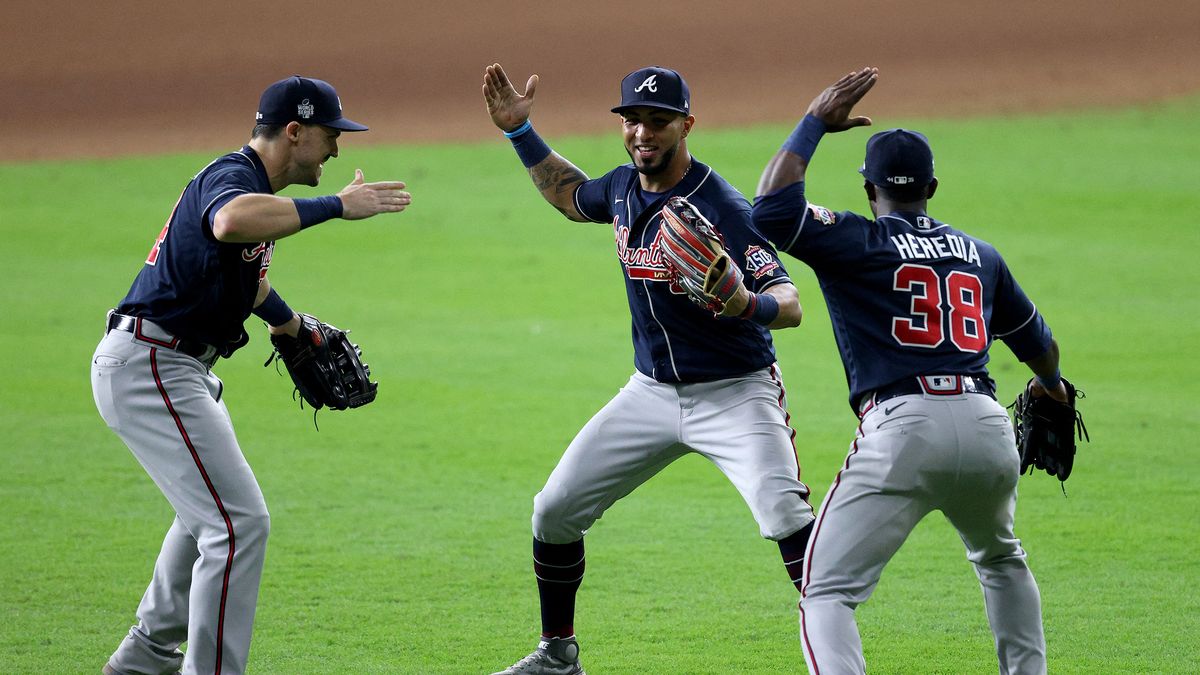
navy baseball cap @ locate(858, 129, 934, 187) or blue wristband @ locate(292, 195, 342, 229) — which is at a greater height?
navy baseball cap @ locate(858, 129, 934, 187)

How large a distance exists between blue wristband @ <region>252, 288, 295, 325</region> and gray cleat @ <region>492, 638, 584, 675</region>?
66.2 inches

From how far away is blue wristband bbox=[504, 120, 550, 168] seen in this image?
5.85m

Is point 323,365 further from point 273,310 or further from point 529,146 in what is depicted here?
point 529,146

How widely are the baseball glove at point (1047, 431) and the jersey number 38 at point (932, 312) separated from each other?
35.4 inches

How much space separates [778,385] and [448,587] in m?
1.93

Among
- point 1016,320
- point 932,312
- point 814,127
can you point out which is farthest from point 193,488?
point 1016,320

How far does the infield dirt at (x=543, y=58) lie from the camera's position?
23.5 meters

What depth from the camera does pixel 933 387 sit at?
13.9 feet

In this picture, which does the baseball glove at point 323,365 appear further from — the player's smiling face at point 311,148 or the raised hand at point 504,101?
the raised hand at point 504,101

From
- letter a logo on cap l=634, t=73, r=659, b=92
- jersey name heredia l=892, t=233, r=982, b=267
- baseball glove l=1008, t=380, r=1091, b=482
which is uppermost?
letter a logo on cap l=634, t=73, r=659, b=92

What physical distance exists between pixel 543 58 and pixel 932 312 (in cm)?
2269

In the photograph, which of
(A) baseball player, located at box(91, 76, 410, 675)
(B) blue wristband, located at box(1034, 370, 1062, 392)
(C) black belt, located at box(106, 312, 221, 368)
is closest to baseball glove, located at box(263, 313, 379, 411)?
(A) baseball player, located at box(91, 76, 410, 675)

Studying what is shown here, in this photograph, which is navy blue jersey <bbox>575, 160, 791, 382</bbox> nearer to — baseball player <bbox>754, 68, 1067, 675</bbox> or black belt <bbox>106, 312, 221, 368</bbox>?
baseball player <bbox>754, 68, 1067, 675</bbox>

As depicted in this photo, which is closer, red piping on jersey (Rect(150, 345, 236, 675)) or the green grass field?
red piping on jersey (Rect(150, 345, 236, 675))
